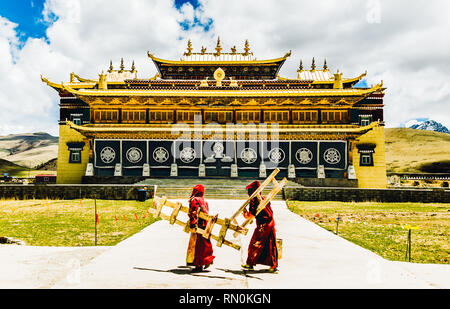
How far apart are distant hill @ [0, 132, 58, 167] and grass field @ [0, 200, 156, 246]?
303ft

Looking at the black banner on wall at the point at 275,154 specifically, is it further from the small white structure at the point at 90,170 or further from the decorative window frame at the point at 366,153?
the small white structure at the point at 90,170

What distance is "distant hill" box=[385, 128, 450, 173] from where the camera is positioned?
250 ft

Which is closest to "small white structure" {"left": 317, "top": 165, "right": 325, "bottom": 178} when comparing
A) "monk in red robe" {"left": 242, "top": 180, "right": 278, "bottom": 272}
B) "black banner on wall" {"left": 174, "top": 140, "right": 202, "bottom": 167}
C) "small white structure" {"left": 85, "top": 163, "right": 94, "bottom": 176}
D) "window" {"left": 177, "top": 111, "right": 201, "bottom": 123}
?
"black banner on wall" {"left": 174, "top": 140, "right": 202, "bottom": 167}

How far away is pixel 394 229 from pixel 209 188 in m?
14.4

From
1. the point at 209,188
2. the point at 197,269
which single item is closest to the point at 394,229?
the point at 197,269

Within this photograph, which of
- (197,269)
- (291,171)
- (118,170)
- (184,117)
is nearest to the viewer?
(197,269)

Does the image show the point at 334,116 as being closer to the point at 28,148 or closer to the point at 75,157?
the point at 75,157

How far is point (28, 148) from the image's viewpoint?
132m

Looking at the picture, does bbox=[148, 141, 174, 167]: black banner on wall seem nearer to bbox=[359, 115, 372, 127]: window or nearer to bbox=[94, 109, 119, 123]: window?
bbox=[94, 109, 119, 123]: window

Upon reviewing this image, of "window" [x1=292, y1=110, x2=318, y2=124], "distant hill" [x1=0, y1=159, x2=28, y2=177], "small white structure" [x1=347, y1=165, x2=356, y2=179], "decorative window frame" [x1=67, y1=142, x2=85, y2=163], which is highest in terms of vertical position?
"window" [x1=292, y1=110, x2=318, y2=124]
